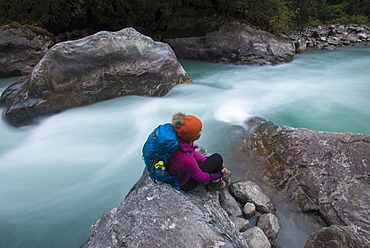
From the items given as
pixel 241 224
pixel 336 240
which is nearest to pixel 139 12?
pixel 241 224

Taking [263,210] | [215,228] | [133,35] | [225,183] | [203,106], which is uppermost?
[133,35]

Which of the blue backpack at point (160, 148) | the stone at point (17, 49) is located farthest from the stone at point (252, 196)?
the stone at point (17, 49)

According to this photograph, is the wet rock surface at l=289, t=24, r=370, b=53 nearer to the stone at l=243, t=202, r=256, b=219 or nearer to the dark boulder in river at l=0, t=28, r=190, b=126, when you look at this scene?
the dark boulder in river at l=0, t=28, r=190, b=126

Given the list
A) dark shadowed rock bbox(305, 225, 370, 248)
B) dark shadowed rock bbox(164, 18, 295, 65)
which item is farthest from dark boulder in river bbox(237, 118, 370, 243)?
dark shadowed rock bbox(164, 18, 295, 65)

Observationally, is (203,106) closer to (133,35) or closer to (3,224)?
(133,35)

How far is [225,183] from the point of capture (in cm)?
325

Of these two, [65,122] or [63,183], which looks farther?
[65,122]

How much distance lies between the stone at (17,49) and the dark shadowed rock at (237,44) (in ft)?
25.0

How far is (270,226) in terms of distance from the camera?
292 centimetres

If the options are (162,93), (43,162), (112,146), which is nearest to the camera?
(43,162)

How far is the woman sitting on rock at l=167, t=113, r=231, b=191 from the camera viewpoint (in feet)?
8.08

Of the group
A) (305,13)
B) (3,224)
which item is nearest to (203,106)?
(3,224)

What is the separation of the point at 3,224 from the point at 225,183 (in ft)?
11.7

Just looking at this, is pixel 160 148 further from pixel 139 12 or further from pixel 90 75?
pixel 139 12
